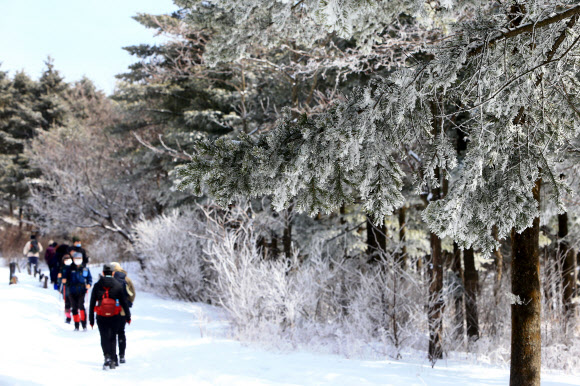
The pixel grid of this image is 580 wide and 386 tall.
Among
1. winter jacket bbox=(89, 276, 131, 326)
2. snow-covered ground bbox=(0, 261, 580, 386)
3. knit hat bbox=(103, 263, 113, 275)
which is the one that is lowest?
snow-covered ground bbox=(0, 261, 580, 386)

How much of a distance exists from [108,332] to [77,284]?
11.8 ft

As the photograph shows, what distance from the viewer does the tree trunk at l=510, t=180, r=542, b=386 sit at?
17.4 ft

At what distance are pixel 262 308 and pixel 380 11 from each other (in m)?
7.11

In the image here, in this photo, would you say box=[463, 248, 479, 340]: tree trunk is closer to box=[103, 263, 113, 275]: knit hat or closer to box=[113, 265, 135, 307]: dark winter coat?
box=[113, 265, 135, 307]: dark winter coat

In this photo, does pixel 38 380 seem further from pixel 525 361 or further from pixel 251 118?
pixel 251 118

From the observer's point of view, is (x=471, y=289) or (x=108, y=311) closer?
(x=108, y=311)

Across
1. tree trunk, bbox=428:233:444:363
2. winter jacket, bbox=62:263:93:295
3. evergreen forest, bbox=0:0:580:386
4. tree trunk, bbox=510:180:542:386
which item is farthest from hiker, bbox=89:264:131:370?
tree trunk, bbox=510:180:542:386

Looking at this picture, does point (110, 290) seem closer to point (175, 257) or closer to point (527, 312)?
point (527, 312)

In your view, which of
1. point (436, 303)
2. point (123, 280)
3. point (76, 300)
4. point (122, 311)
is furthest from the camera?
point (76, 300)

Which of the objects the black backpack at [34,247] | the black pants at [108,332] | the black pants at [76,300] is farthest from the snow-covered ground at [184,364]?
the black backpack at [34,247]

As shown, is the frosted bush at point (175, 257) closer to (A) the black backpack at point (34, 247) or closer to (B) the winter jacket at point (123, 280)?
(A) the black backpack at point (34, 247)

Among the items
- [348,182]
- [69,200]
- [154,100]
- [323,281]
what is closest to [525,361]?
[348,182]

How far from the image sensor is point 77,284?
10.6 metres

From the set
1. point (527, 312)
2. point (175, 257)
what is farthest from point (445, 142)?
point (175, 257)
